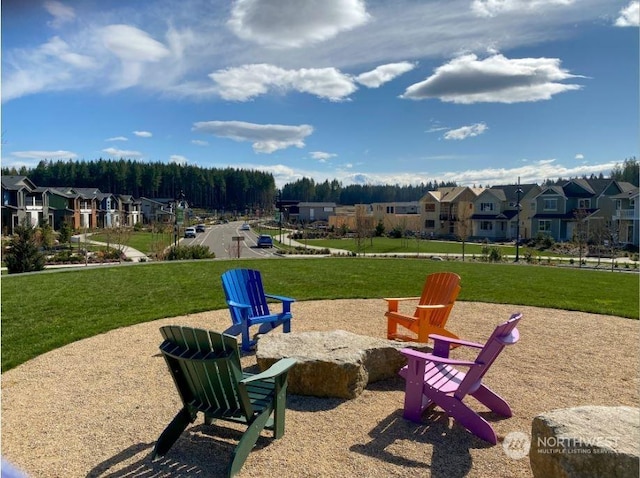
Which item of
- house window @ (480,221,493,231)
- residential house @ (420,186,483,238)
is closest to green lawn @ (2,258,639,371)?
house window @ (480,221,493,231)

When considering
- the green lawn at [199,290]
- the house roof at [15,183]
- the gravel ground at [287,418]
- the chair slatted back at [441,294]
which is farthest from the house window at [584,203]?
the house roof at [15,183]

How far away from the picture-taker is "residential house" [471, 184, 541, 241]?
52.4 m

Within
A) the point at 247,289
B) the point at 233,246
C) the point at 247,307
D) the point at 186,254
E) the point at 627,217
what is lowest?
the point at 233,246

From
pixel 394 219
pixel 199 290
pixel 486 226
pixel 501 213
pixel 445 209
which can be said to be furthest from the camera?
pixel 394 219

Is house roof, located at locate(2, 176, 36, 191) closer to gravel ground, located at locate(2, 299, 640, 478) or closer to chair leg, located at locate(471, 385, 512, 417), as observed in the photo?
gravel ground, located at locate(2, 299, 640, 478)

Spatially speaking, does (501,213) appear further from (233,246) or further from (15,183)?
(15,183)

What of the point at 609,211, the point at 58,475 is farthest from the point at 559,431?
the point at 609,211

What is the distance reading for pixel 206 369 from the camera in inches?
137

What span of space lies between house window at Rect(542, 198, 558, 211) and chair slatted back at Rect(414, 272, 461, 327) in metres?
48.6

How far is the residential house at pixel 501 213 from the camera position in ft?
172

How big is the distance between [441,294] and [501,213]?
170ft

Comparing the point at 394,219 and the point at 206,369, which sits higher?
the point at 394,219

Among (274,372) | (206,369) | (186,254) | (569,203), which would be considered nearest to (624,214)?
(569,203)

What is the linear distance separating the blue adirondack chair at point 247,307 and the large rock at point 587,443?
421 centimetres
